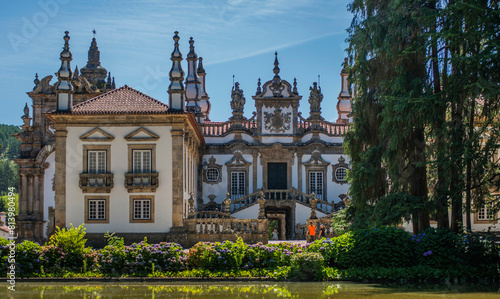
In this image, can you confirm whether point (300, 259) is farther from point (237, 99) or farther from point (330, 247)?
point (237, 99)

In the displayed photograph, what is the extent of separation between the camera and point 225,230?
29531 millimetres

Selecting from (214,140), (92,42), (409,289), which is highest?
(92,42)

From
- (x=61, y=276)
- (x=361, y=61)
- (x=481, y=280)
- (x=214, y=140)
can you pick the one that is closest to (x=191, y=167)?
(x=214, y=140)

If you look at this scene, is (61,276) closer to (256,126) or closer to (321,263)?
(321,263)

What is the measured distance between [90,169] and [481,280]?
18000mm

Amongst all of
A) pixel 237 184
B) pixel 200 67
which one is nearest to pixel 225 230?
pixel 237 184

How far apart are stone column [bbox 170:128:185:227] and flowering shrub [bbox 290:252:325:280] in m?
12.5

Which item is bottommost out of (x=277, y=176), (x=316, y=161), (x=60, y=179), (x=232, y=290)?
(x=232, y=290)

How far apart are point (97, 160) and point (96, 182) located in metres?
0.96

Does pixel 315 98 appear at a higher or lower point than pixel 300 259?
higher

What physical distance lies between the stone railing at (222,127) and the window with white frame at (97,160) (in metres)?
10.7

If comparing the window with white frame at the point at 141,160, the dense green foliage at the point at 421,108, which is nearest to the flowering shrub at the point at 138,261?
the dense green foliage at the point at 421,108

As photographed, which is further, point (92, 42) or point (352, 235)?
point (92, 42)

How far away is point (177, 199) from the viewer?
2966 centimetres
